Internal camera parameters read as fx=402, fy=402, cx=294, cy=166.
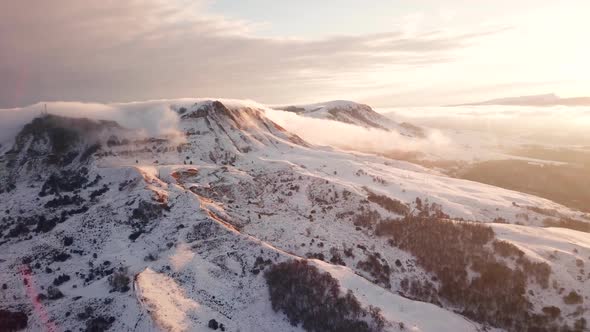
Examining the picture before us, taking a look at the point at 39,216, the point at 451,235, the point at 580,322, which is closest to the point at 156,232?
the point at 39,216

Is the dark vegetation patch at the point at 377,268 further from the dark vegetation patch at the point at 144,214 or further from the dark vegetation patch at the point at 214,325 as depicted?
the dark vegetation patch at the point at 144,214

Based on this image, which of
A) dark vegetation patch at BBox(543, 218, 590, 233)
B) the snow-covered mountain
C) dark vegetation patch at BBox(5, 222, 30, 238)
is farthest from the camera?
dark vegetation patch at BBox(543, 218, 590, 233)

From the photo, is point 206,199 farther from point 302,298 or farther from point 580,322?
point 580,322

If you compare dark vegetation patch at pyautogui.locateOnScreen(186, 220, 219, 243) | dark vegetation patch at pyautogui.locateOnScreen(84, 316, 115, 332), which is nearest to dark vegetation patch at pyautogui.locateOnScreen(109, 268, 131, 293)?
dark vegetation patch at pyautogui.locateOnScreen(84, 316, 115, 332)

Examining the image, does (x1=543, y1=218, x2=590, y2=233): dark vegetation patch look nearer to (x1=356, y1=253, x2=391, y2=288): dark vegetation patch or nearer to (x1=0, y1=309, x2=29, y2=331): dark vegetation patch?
(x1=356, y1=253, x2=391, y2=288): dark vegetation patch

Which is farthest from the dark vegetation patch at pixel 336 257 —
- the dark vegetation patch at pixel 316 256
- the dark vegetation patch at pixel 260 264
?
the dark vegetation patch at pixel 260 264

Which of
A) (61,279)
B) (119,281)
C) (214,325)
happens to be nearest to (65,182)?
(61,279)

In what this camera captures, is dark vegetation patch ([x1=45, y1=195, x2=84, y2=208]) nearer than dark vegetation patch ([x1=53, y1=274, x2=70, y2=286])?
No
